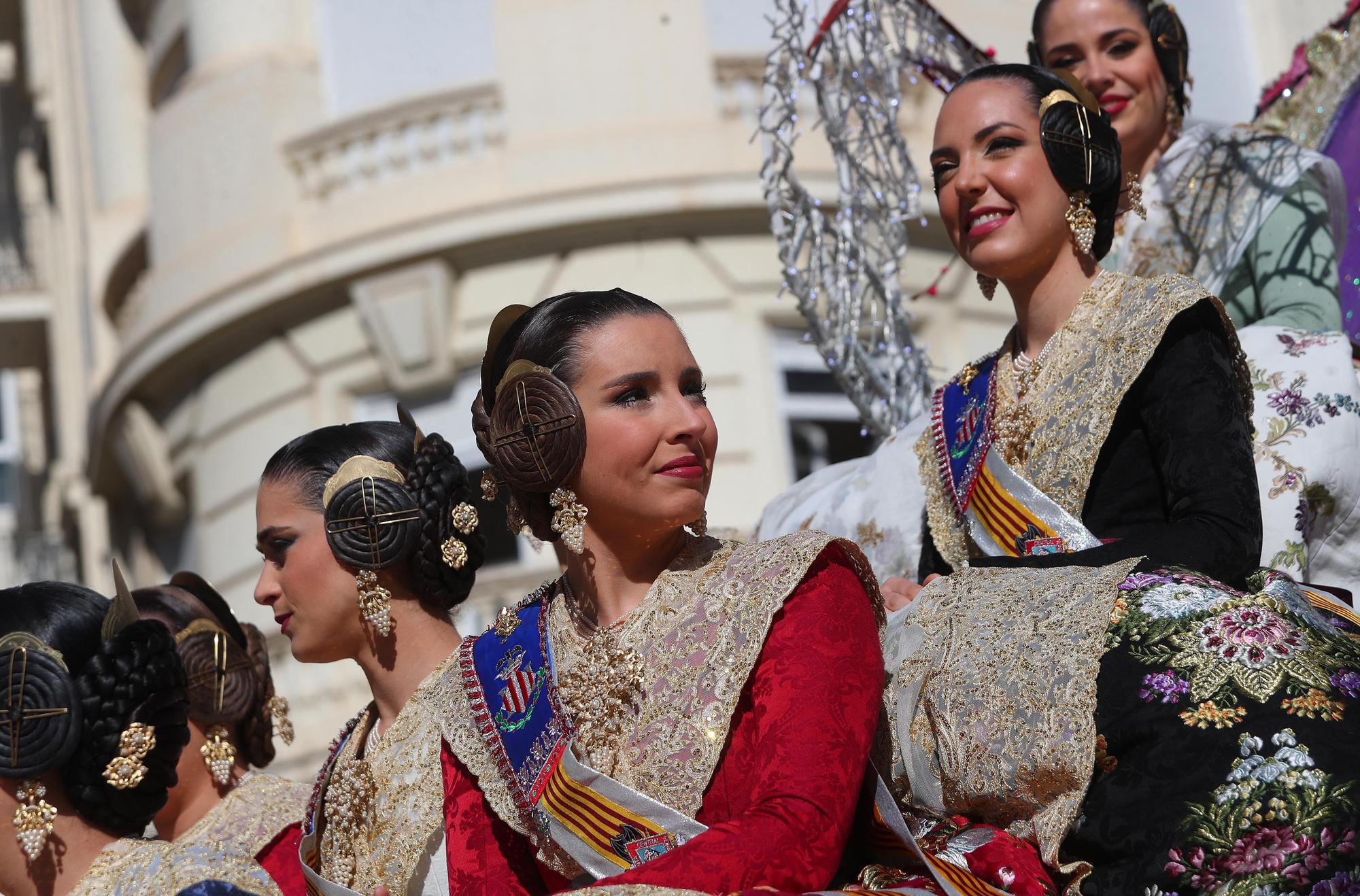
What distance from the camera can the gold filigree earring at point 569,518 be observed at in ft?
12.0

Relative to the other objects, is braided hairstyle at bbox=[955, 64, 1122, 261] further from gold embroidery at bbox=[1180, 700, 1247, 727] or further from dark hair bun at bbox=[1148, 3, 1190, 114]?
gold embroidery at bbox=[1180, 700, 1247, 727]

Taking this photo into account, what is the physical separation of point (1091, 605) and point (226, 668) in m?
2.57

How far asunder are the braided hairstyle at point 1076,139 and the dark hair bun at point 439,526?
4.50 ft

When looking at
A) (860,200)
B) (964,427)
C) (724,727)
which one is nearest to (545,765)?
(724,727)

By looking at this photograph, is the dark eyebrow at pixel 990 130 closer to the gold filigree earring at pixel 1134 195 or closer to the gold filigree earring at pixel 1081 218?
the gold filigree earring at pixel 1081 218

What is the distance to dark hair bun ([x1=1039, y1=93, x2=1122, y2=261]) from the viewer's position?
426 centimetres

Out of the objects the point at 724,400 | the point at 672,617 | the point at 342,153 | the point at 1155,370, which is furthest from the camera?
the point at 342,153

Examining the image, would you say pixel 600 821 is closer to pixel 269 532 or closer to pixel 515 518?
pixel 515 518

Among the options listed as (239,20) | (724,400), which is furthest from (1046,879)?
(239,20)

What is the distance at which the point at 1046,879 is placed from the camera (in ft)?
11.0

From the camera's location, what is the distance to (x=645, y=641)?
3588 mm

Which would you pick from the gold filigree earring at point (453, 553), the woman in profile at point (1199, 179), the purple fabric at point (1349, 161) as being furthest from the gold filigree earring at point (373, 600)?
the purple fabric at point (1349, 161)

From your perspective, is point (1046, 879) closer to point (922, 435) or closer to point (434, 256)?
point (922, 435)

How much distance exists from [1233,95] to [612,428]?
9.55 meters
